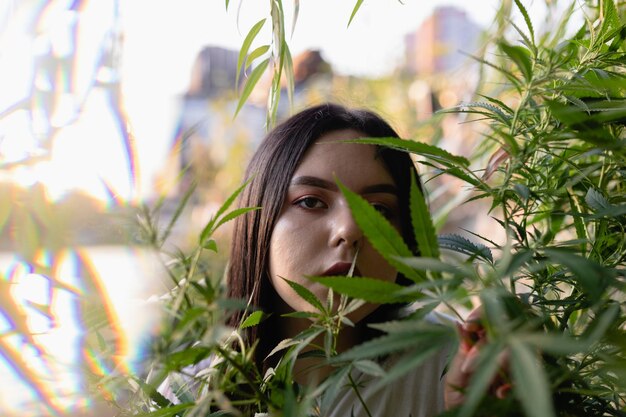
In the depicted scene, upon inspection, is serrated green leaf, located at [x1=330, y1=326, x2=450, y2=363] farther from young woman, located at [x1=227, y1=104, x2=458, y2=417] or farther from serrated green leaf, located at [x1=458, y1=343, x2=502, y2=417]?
young woman, located at [x1=227, y1=104, x2=458, y2=417]

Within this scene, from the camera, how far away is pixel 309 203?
2.47ft

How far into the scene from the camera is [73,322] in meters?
0.59

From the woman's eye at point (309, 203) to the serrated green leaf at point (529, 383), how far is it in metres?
0.50

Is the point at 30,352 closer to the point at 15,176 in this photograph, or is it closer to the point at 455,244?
the point at 15,176

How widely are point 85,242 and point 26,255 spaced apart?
0.07 metres

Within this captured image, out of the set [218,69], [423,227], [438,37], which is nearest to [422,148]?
[423,227]

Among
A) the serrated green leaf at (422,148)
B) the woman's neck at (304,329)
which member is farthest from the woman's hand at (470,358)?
the woman's neck at (304,329)

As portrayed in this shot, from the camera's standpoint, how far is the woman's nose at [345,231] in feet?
2.18

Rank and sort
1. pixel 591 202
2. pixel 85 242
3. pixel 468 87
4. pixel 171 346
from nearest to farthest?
pixel 171 346 < pixel 591 202 < pixel 85 242 < pixel 468 87

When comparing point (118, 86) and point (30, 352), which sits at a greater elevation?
point (118, 86)

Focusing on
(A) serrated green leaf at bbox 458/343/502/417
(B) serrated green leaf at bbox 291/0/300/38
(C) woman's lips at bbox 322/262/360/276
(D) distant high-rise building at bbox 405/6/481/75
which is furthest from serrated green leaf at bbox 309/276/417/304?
(D) distant high-rise building at bbox 405/6/481/75

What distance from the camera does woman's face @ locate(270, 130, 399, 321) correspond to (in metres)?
0.67

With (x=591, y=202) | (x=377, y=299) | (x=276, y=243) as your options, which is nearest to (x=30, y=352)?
(x=276, y=243)

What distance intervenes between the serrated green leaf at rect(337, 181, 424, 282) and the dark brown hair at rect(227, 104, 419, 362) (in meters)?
0.40
